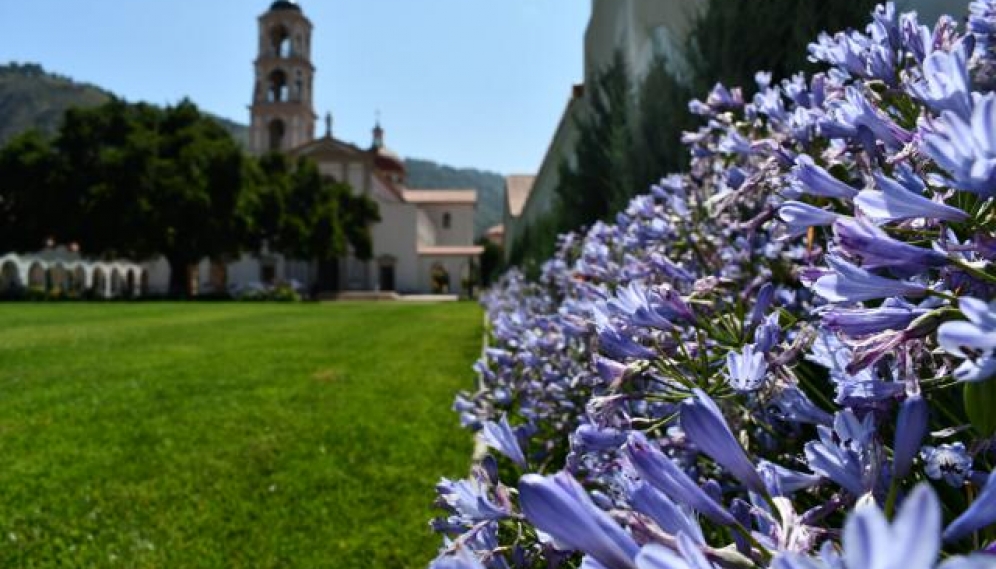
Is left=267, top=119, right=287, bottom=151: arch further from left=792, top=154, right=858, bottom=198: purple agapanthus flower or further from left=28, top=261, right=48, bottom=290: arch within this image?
left=792, top=154, right=858, bottom=198: purple agapanthus flower

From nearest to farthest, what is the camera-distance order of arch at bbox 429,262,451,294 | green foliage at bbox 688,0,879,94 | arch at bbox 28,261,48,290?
green foliage at bbox 688,0,879,94 < arch at bbox 28,261,48,290 < arch at bbox 429,262,451,294

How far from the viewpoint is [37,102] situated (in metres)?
145

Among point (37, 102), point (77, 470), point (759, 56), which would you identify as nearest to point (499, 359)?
point (759, 56)

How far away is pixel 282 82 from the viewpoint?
4794 centimetres

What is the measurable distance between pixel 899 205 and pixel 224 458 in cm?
473

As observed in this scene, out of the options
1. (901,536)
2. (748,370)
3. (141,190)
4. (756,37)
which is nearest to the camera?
(901,536)

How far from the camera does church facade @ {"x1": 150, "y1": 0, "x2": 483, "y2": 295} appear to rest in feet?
153

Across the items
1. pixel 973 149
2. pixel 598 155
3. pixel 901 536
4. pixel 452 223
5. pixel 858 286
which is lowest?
pixel 901 536

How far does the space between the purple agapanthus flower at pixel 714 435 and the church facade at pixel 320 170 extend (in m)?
45.0

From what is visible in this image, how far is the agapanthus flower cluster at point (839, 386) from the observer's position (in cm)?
51

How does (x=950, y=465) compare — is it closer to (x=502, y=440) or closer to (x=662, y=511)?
(x=662, y=511)

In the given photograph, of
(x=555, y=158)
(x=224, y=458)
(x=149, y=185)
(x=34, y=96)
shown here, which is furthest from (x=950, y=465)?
(x=34, y=96)

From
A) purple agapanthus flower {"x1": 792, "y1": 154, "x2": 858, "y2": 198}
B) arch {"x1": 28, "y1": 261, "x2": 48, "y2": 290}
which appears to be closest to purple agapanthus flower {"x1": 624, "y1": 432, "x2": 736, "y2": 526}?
purple agapanthus flower {"x1": 792, "y1": 154, "x2": 858, "y2": 198}

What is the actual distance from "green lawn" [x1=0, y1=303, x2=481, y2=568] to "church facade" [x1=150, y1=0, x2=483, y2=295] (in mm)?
37035
